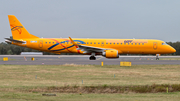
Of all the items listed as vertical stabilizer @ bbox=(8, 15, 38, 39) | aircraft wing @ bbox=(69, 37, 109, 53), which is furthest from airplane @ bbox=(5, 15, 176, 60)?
vertical stabilizer @ bbox=(8, 15, 38, 39)

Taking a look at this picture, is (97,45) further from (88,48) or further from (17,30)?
(17,30)

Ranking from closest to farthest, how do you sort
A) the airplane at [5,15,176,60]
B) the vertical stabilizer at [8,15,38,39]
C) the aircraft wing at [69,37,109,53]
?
the aircraft wing at [69,37,109,53]
the airplane at [5,15,176,60]
the vertical stabilizer at [8,15,38,39]

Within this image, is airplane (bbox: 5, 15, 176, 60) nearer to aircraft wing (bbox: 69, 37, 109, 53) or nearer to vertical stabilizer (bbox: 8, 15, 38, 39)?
aircraft wing (bbox: 69, 37, 109, 53)

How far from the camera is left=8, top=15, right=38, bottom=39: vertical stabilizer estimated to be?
45.8 metres

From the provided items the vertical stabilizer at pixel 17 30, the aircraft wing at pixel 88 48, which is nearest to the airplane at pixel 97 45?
the aircraft wing at pixel 88 48

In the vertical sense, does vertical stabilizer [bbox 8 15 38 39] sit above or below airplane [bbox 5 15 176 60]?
above

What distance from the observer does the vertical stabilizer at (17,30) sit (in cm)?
4584

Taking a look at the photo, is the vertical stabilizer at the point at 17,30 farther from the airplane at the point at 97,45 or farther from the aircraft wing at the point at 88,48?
the aircraft wing at the point at 88,48

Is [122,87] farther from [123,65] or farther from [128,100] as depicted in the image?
[123,65]

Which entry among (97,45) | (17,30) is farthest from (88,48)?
(17,30)

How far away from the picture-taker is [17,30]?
4588cm

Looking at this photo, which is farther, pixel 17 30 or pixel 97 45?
pixel 17 30

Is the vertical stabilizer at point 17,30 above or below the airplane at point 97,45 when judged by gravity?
above

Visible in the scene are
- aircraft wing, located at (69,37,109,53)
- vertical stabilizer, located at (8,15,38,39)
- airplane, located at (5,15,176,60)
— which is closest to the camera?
aircraft wing, located at (69,37,109,53)
